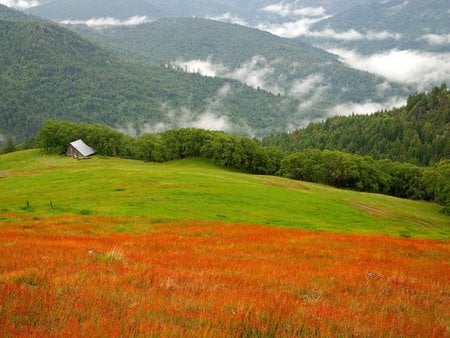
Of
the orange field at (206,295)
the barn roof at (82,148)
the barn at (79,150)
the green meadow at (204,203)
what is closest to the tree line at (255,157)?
the barn at (79,150)

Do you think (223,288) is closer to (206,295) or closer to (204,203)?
(206,295)

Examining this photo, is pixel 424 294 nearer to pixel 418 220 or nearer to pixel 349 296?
pixel 349 296

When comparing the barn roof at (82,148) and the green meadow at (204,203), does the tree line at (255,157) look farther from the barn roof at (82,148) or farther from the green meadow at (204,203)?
the green meadow at (204,203)

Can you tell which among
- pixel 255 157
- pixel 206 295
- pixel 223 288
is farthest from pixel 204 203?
pixel 255 157

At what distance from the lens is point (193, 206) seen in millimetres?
50344

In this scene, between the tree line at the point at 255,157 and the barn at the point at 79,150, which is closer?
the tree line at the point at 255,157

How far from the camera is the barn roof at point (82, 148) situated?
13488 cm

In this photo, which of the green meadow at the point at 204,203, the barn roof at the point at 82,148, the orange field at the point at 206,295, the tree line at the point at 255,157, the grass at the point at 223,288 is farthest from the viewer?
the barn roof at the point at 82,148

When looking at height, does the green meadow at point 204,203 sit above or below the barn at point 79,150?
below

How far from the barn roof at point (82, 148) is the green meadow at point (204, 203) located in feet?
174

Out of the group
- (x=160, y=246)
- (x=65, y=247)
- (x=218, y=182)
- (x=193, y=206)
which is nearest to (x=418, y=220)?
(x=218, y=182)

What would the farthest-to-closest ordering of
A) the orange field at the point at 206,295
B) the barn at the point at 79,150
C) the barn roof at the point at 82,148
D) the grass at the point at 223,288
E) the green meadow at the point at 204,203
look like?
the barn roof at the point at 82,148 → the barn at the point at 79,150 → the green meadow at the point at 204,203 → the grass at the point at 223,288 → the orange field at the point at 206,295

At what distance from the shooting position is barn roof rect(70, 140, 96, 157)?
134875 mm

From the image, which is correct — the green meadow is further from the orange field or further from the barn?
the barn
